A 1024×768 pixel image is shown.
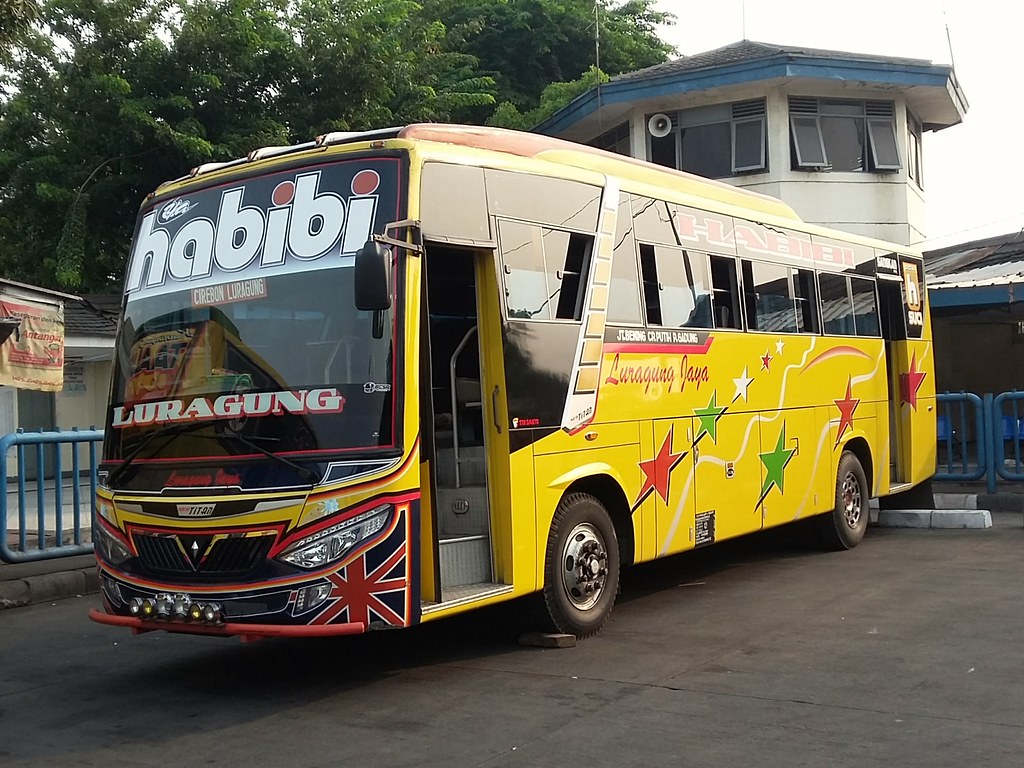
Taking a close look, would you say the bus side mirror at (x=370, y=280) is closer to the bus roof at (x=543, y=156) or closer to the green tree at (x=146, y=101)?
the bus roof at (x=543, y=156)

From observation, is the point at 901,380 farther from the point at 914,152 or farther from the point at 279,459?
the point at 914,152

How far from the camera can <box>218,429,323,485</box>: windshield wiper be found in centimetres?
635

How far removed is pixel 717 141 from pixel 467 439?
17401mm

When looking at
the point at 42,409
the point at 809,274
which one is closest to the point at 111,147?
the point at 42,409

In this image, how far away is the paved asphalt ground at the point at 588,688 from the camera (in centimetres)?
547

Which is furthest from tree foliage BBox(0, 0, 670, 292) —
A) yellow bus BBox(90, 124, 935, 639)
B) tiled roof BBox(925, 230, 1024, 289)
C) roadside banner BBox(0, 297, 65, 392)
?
yellow bus BBox(90, 124, 935, 639)

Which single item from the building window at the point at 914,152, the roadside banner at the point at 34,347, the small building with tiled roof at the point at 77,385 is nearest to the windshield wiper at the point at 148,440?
the roadside banner at the point at 34,347

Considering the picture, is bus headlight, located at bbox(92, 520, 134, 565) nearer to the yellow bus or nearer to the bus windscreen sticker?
the yellow bus

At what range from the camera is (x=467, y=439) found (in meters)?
7.54

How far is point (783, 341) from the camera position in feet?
34.8

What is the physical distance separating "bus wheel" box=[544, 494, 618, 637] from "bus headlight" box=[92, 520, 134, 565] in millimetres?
2574

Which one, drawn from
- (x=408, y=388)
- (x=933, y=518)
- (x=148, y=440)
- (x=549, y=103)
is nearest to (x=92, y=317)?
(x=549, y=103)

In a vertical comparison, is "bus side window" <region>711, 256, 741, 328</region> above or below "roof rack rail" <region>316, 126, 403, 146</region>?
below

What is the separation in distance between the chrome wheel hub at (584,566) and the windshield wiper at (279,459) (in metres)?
2.02
